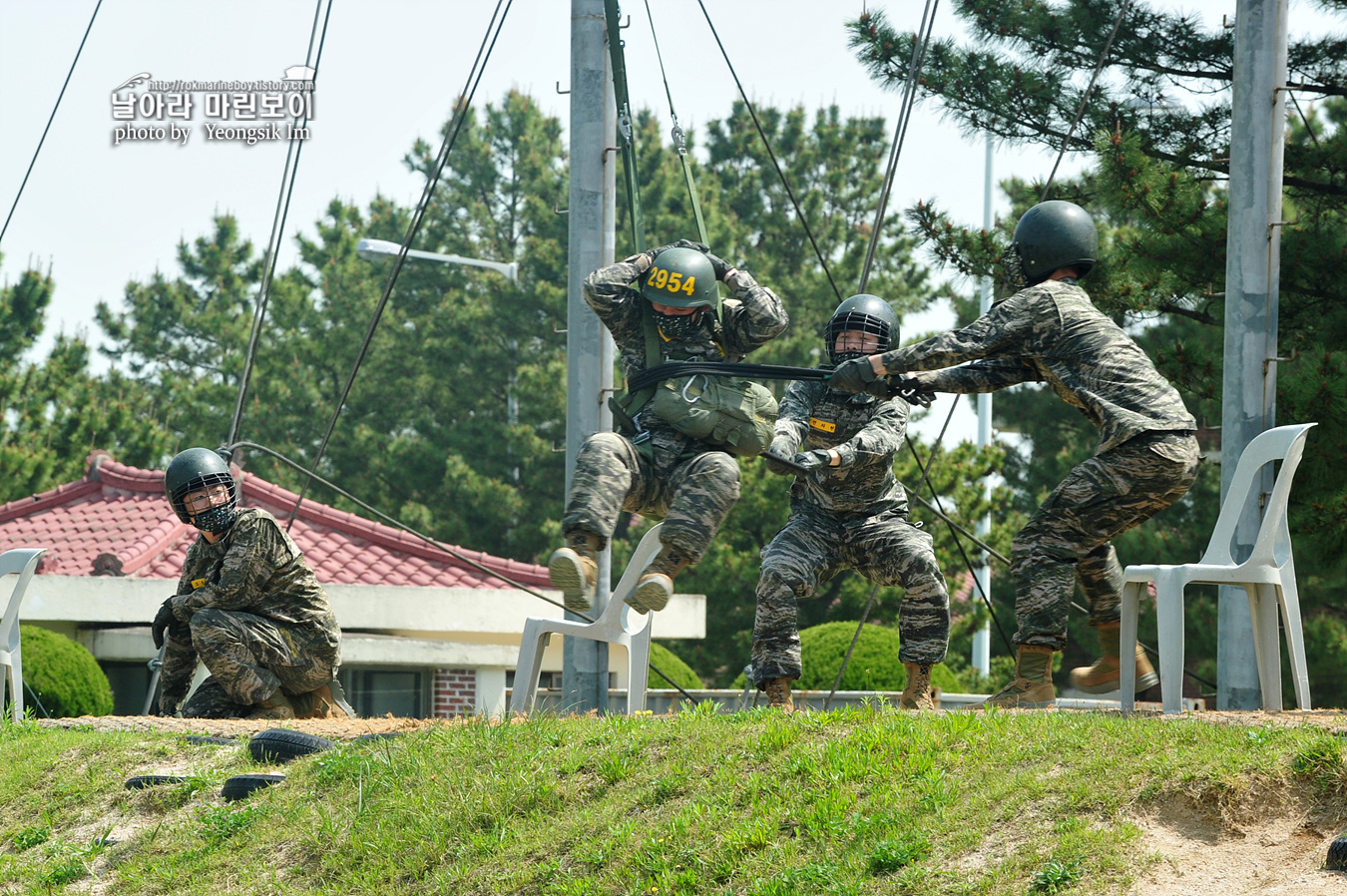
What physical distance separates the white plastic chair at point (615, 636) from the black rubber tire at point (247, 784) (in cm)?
173

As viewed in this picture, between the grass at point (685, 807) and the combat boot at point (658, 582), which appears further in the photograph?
the combat boot at point (658, 582)

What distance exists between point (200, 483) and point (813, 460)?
393cm

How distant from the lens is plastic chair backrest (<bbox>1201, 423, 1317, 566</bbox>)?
688 cm

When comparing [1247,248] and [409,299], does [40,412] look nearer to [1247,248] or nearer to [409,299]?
[409,299]

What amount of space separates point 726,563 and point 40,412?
44.2 feet

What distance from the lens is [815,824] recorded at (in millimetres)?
5211

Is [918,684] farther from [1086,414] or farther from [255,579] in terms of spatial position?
[255,579]

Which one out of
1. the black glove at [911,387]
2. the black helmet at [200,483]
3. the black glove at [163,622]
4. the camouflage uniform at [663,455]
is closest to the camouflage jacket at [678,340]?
the camouflage uniform at [663,455]

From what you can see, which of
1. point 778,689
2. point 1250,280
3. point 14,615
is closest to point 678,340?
point 778,689

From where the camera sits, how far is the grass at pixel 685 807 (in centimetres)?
492

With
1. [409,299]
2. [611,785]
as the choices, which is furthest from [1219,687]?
[409,299]

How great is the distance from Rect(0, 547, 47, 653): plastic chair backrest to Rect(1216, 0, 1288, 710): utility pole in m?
7.59

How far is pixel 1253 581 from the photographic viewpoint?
6945 mm

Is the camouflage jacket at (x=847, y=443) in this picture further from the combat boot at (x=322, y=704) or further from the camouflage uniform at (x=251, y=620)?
the combat boot at (x=322, y=704)
